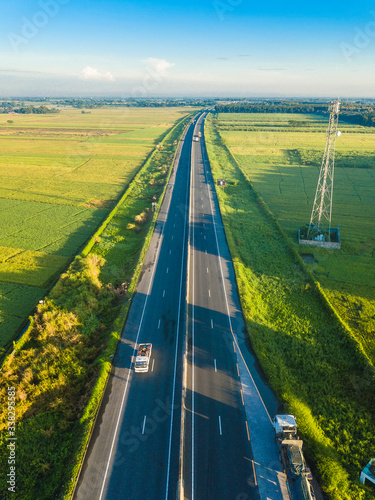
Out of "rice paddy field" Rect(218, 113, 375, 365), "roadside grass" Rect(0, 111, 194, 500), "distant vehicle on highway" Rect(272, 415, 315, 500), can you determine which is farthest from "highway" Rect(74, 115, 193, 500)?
"rice paddy field" Rect(218, 113, 375, 365)

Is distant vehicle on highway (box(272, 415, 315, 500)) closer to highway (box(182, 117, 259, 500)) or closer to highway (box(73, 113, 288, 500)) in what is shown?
highway (box(73, 113, 288, 500))

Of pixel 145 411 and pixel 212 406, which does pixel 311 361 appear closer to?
pixel 212 406

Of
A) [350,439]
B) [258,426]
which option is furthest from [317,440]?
[258,426]

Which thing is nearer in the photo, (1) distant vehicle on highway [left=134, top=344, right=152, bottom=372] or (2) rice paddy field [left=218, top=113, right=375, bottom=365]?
(1) distant vehicle on highway [left=134, top=344, right=152, bottom=372]

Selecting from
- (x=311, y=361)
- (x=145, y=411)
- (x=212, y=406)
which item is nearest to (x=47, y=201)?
(x=145, y=411)

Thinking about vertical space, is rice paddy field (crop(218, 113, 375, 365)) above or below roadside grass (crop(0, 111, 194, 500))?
above

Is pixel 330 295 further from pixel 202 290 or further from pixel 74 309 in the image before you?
pixel 74 309

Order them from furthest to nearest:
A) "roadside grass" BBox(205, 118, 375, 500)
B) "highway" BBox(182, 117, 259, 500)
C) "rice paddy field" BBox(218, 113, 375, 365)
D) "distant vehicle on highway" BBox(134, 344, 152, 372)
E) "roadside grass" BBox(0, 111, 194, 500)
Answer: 1. "rice paddy field" BBox(218, 113, 375, 365)
2. "distant vehicle on highway" BBox(134, 344, 152, 372)
3. "roadside grass" BBox(205, 118, 375, 500)
4. "roadside grass" BBox(0, 111, 194, 500)
5. "highway" BBox(182, 117, 259, 500)
